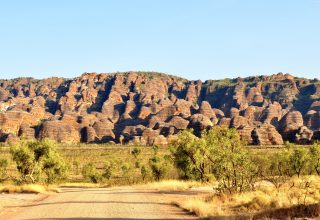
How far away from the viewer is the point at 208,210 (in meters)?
19.0

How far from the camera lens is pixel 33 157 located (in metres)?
45.1

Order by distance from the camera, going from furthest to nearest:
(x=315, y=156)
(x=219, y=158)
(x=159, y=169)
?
(x=159, y=169) → (x=315, y=156) → (x=219, y=158)

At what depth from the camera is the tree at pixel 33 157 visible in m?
44.3

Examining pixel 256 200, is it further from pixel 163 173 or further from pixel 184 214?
pixel 163 173

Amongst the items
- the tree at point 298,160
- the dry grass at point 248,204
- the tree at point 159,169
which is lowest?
the tree at point 159,169

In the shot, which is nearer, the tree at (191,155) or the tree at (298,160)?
the tree at (191,155)

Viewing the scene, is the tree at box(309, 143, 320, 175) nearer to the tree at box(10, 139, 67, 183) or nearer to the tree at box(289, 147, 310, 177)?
the tree at box(289, 147, 310, 177)

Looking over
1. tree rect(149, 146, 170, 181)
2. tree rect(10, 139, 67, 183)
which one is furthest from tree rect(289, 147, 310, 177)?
tree rect(10, 139, 67, 183)

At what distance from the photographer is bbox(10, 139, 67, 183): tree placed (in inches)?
1746

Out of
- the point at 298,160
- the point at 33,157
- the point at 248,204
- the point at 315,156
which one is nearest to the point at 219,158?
the point at 248,204

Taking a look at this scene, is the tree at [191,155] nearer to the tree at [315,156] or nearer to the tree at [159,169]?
the tree at [159,169]

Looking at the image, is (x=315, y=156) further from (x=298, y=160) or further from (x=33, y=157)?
(x=33, y=157)

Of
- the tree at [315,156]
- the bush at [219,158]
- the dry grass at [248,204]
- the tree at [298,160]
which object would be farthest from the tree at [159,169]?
the dry grass at [248,204]

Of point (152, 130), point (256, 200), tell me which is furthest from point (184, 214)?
point (152, 130)
